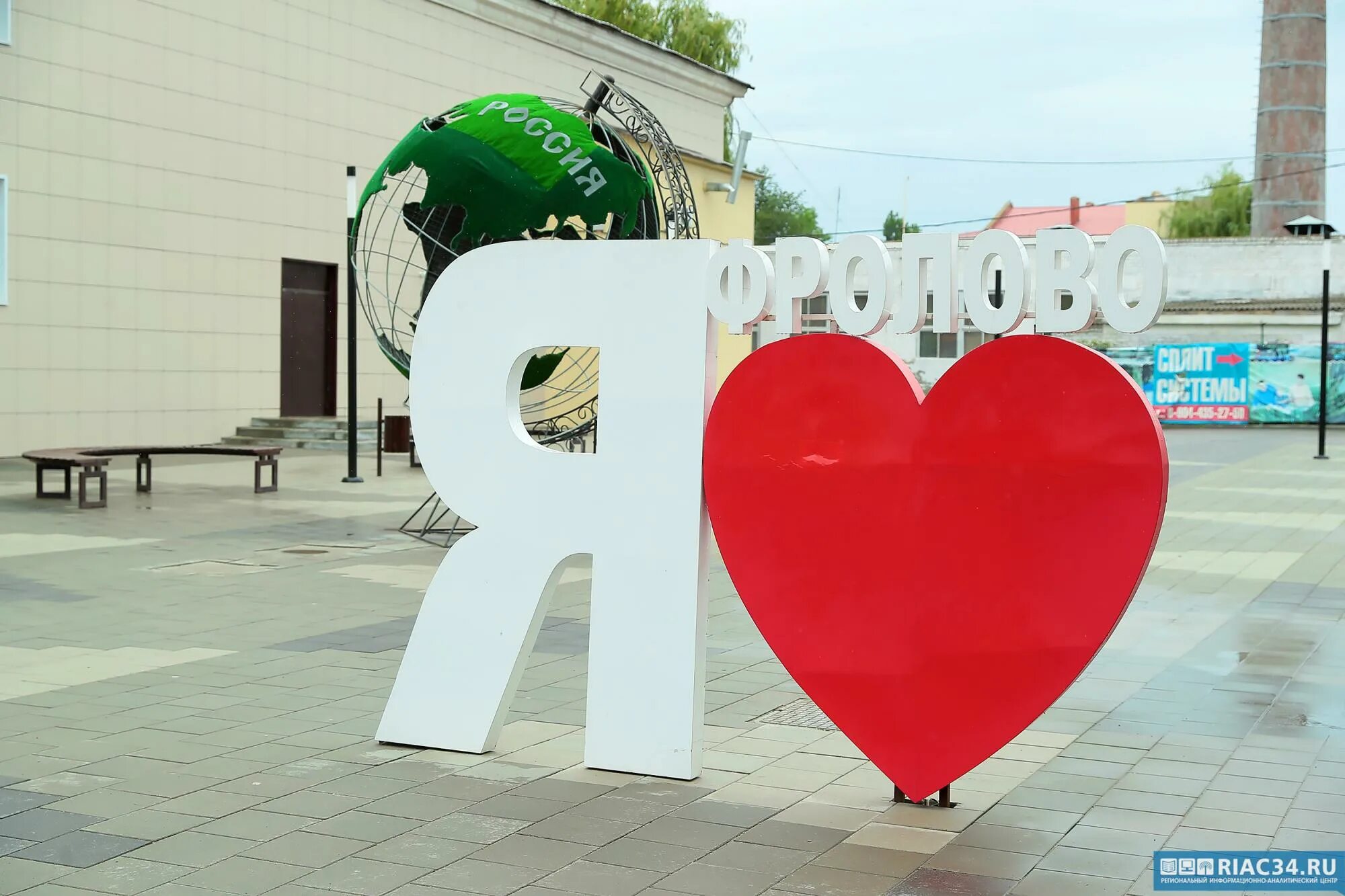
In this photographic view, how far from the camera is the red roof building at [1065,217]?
72250 mm

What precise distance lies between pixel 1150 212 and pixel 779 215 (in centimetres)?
3115

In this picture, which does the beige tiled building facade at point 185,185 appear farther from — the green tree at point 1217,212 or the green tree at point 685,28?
the green tree at point 1217,212

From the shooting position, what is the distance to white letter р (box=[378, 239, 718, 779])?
6145 millimetres

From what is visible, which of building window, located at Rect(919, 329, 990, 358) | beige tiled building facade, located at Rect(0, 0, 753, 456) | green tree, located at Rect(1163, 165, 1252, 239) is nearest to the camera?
beige tiled building facade, located at Rect(0, 0, 753, 456)

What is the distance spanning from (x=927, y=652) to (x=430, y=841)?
6.62 feet

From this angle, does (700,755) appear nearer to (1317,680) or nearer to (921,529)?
(921,529)

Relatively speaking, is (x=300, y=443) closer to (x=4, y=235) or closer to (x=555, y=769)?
(x=4, y=235)

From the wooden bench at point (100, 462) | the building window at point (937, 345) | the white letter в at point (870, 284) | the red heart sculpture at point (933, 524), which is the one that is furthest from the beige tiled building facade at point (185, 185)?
the white letter в at point (870, 284)

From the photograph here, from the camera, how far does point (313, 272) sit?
27234mm

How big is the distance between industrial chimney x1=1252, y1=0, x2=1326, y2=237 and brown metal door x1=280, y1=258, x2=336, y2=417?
36.7 m

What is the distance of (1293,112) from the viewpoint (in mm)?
51531

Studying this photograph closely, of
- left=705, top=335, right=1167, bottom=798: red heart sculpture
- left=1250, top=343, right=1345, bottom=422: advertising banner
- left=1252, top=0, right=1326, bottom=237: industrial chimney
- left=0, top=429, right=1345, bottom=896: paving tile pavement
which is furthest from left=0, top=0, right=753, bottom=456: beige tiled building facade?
left=1252, top=0, right=1326, bottom=237: industrial chimney

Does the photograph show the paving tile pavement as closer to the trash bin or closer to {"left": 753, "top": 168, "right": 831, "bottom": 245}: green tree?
the trash bin

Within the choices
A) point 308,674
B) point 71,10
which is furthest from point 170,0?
point 308,674
